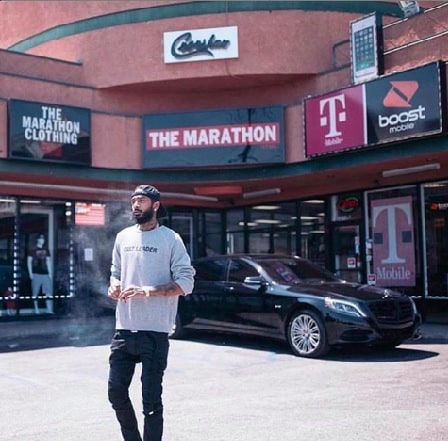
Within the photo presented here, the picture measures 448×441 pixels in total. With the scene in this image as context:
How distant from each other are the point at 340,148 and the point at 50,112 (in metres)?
5.97

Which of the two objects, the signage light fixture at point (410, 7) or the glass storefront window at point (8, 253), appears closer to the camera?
the signage light fixture at point (410, 7)

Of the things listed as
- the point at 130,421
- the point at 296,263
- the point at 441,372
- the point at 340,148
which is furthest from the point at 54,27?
the point at 130,421

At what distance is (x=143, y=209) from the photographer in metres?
4.77

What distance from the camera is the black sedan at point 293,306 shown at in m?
10.2

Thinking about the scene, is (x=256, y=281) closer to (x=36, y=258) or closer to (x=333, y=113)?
(x=333, y=113)

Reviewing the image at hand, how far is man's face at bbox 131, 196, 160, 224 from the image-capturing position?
15.6 ft

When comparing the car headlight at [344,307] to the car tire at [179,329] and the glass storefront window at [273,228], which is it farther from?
the glass storefront window at [273,228]

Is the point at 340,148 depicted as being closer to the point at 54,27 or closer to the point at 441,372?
the point at 441,372

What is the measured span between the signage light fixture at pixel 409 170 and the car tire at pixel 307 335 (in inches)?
200

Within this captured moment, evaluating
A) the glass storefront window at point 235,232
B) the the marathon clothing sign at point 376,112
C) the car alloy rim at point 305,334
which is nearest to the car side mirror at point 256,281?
the car alloy rim at point 305,334

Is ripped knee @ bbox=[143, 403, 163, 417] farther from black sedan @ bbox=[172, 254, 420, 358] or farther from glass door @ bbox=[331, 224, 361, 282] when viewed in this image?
glass door @ bbox=[331, 224, 361, 282]

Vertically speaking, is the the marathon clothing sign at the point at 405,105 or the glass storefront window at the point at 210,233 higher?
the the marathon clothing sign at the point at 405,105

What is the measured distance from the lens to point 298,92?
1570 cm

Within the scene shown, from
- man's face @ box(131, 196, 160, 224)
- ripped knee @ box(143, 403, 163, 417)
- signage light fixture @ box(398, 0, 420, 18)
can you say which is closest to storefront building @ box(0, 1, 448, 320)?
signage light fixture @ box(398, 0, 420, 18)
